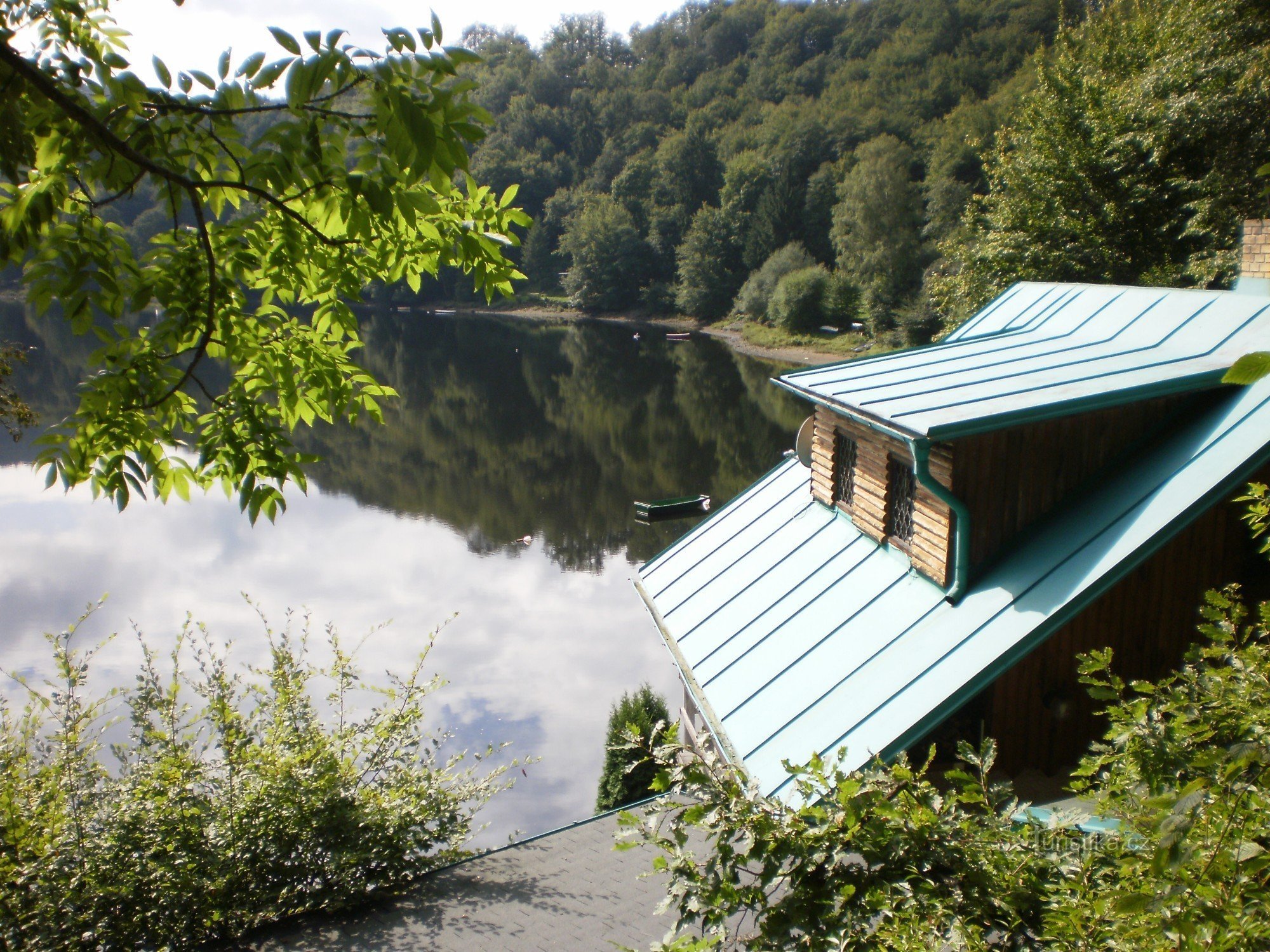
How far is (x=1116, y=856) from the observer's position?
7.68 feet

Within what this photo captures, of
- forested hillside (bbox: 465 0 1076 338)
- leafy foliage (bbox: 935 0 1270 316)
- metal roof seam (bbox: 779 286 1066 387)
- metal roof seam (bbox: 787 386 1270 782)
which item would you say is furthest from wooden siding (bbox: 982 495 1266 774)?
forested hillside (bbox: 465 0 1076 338)

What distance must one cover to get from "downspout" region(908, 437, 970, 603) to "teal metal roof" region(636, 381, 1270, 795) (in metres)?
0.10

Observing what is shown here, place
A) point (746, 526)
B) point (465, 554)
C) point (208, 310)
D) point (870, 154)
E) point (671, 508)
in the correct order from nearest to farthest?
point (208, 310), point (746, 526), point (465, 554), point (671, 508), point (870, 154)

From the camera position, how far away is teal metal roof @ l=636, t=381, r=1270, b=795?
15.9 feet

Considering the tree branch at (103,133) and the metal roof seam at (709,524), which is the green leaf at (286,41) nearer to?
the tree branch at (103,133)

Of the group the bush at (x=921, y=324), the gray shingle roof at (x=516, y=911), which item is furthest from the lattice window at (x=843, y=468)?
the bush at (x=921, y=324)

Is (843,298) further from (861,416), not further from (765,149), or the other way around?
(861,416)

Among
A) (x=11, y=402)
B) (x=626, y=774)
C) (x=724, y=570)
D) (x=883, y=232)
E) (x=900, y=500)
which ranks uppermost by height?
(x=883, y=232)

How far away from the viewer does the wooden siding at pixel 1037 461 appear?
5582 mm

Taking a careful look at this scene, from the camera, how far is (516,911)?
5.93 meters

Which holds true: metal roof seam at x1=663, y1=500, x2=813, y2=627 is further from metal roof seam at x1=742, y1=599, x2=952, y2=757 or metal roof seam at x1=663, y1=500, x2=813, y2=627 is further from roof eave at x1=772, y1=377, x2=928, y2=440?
metal roof seam at x1=742, y1=599, x2=952, y2=757

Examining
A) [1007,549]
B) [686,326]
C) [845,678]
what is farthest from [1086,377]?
[686,326]

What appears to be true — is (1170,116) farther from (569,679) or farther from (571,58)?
(571,58)

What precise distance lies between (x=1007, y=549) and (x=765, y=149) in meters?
66.8
